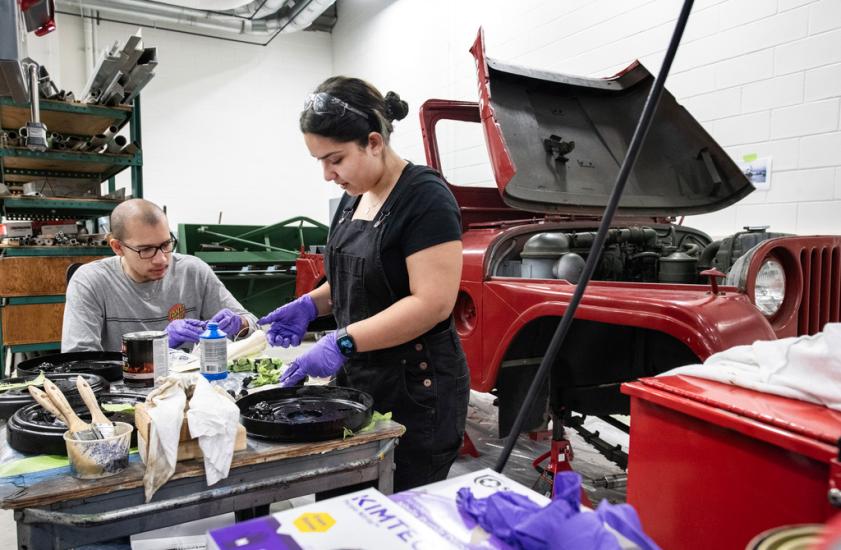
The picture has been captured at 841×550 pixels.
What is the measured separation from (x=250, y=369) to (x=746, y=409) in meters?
1.44

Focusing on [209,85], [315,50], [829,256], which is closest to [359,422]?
[829,256]

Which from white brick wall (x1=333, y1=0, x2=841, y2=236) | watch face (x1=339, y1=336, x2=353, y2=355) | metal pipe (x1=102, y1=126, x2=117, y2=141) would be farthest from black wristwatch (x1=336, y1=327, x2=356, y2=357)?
metal pipe (x1=102, y1=126, x2=117, y2=141)

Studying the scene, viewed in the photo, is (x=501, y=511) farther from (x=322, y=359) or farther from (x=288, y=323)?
(x=288, y=323)

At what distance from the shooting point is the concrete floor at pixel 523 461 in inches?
100

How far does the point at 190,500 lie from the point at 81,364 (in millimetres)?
941

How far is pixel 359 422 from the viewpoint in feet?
4.16

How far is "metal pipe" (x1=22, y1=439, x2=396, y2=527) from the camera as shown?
965mm

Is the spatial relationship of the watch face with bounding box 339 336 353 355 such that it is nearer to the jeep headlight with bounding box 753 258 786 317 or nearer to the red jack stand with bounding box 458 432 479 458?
the jeep headlight with bounding box 753 258 786 317

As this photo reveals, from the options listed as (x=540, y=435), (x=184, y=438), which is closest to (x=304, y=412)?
(x=184, y=438)

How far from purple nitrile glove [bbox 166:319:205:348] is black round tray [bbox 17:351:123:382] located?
0.20m

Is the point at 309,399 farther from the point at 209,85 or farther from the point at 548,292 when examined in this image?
the point at 209,85

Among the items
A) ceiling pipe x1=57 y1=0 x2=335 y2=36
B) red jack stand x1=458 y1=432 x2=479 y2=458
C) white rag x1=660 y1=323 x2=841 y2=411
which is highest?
ceiling pipe x1=57 y1=0 x2=335 y2=36

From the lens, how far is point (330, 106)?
1509 millimetres

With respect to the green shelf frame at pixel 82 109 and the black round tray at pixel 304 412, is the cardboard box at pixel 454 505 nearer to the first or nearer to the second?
the black round tray at pixel 304 412
